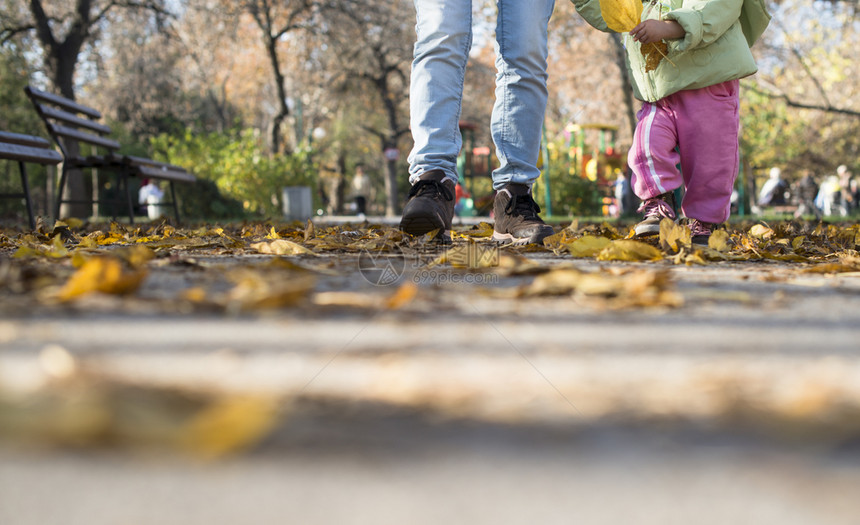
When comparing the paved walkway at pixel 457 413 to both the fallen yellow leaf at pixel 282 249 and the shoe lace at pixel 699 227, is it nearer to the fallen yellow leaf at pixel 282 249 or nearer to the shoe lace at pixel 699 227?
the fallen yellow leaf at pixel 282 249

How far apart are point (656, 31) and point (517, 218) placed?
3.59 feet

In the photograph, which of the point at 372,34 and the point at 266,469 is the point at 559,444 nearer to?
the point at 266,469

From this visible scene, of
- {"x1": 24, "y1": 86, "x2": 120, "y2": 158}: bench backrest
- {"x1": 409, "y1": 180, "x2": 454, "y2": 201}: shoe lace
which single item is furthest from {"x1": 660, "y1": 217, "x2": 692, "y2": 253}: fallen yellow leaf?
{"x1": 24, "y1": 86, "x2": 120, "y2": 158}: bench backrest

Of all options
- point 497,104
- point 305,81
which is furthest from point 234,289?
point 305,81

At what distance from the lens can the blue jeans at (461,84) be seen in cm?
283

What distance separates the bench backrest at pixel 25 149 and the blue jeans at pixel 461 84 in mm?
3021

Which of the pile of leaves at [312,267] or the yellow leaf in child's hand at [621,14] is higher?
the yellow leaf in child's hand at [621,14]

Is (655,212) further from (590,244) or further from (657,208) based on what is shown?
(590,244)

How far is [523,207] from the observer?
278 cm

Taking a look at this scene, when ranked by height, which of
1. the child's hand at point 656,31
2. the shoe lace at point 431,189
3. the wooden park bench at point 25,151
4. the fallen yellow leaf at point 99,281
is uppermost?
the child's hand at point 656,31

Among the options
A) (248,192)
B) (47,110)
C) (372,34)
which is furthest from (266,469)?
(372,34)

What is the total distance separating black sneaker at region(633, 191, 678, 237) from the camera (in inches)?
118

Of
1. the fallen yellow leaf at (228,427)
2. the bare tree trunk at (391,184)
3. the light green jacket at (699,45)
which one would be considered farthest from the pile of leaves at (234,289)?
the bare tree trunk at (391,184)

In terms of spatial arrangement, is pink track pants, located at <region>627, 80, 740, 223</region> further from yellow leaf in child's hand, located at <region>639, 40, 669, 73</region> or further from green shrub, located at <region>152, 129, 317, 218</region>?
green shrub, located at <region>152, 129, 317, 218</region>
